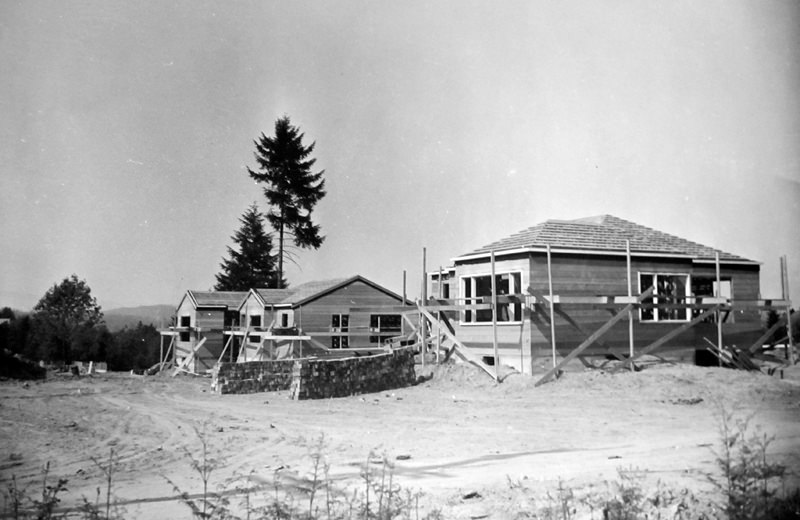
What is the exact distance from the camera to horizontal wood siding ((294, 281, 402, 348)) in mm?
36812

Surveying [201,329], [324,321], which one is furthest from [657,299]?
[201,329]

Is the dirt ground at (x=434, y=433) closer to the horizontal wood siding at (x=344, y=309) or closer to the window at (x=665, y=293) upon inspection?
the window at (x=665, y=293)

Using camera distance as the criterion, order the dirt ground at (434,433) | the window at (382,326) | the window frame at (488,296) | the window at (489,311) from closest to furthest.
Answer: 1. the dirt ground at (434,433)
2. the window frame at (488,296)
3. the window at (489,311)
4. the window at (382,326)

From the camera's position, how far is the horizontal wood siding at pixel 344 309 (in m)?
36.8

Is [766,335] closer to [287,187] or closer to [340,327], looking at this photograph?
[340,327]

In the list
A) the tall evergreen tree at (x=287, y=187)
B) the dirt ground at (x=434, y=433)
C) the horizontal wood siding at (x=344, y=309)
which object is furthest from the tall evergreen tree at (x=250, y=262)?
the dirt ground at (x=434, y=433)

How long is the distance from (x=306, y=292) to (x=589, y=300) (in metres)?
20.9

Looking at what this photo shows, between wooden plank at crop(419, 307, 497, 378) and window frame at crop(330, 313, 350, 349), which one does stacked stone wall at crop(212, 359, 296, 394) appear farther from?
window frame at crop(330, 313, 350, 349)

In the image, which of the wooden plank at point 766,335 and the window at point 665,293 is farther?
the wooden plank at point 766,335

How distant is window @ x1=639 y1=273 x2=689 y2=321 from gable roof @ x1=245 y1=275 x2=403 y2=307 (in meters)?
16.5

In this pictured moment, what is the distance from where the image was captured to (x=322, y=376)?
69.2 ft

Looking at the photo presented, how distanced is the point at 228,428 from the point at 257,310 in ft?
85.0

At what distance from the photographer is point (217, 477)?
32.8 ft

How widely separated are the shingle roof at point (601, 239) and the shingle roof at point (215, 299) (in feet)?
78.7
